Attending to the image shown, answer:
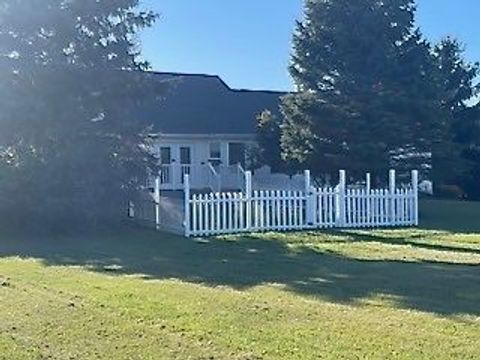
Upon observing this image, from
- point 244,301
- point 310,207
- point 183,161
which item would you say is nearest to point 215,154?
point 183,161

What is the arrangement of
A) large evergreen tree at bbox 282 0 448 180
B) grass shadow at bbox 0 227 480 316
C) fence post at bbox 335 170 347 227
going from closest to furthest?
grass shadow at bbox 0 227 480 316 → fence post at bbox 335 170 347 227 → large evergreen tree at bbox 282 0 448 180

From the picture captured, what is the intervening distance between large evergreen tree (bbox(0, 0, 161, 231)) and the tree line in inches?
334

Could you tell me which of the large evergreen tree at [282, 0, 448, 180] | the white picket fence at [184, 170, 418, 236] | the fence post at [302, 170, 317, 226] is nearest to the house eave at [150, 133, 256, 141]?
the large evergreen tree at [282, 0, 448, 180]

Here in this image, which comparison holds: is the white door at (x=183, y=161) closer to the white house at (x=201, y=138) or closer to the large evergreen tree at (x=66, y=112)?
the white house at (x=201, y=138)

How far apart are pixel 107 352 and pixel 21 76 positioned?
606 inches

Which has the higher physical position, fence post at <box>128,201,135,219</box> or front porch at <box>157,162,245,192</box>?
front porch at <box>157,162,245,192</box>

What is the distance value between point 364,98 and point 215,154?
332 inches

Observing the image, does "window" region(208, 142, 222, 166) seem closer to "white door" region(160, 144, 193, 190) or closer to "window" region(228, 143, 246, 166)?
"window" region(228, 143, 246, 166)

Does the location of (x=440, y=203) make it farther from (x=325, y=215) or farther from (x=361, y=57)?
(x=325, y=215)

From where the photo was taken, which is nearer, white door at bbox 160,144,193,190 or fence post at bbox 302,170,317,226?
fence post at bbox 302,170,317,226

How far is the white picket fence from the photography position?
18.4m

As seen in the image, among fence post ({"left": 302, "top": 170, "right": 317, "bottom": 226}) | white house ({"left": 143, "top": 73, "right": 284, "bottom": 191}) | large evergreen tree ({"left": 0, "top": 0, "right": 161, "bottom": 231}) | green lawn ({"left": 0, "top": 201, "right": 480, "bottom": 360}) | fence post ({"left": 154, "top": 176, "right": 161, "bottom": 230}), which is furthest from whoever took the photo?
white house ({"left": 143, "top": 73, "right": 284, "bottom": 191})

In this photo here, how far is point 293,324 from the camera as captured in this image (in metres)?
7.32

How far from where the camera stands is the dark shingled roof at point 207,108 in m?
33.1
